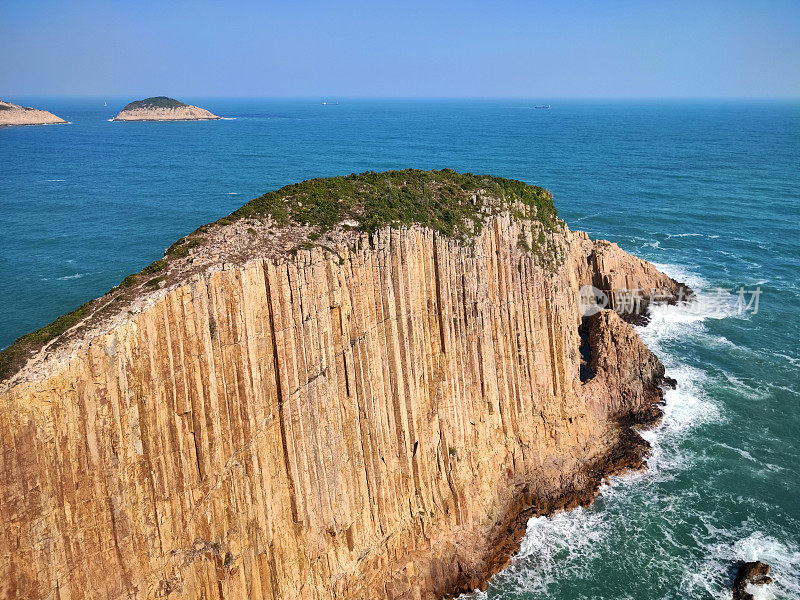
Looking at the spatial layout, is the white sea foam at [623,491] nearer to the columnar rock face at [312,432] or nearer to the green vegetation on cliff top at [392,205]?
the columnar rock face at [312,432]

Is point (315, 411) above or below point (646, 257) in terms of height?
above

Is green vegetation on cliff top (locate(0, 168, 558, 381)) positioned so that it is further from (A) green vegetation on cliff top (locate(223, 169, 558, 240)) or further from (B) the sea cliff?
(B) the sea cliff

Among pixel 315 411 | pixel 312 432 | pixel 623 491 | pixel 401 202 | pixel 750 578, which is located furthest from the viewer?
pixel 623 491

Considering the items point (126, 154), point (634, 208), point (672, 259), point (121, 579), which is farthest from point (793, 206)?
point (126, 154)

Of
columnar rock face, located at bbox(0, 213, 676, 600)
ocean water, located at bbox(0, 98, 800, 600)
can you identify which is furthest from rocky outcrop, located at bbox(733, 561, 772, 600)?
columnar rock face, located at bbox(0, 213, 676, 600)

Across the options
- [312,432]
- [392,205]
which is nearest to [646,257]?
[392,205]

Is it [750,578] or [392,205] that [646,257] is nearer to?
[750,578]
